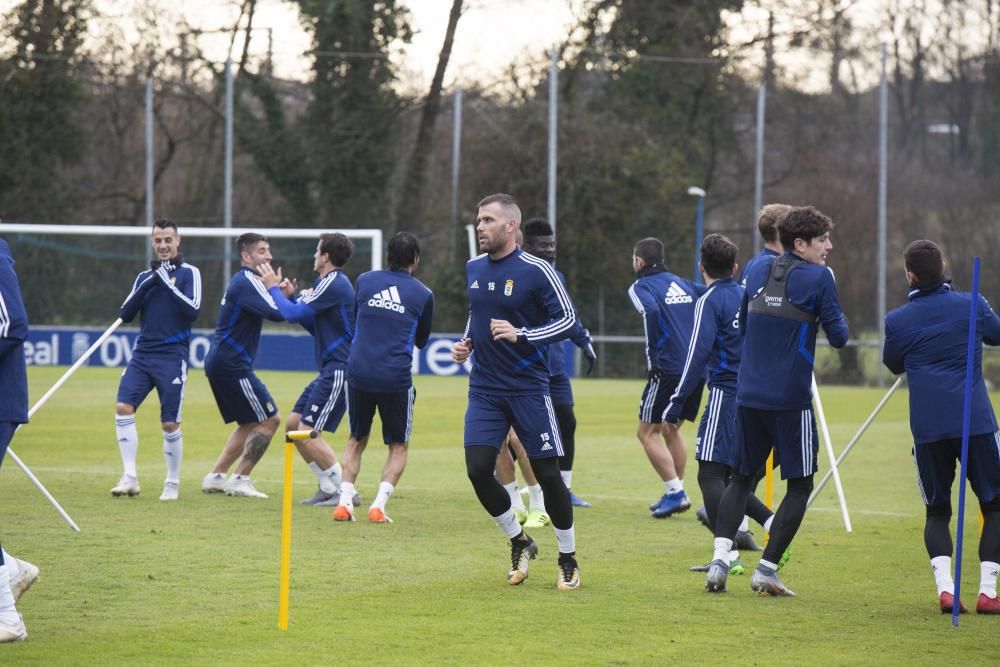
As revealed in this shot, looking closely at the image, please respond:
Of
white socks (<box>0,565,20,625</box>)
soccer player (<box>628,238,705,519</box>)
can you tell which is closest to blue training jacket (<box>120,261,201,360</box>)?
soccer player (<box>628,238,705,519</box>)

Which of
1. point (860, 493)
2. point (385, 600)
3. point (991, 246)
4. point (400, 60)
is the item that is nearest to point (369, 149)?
point (400, 60)

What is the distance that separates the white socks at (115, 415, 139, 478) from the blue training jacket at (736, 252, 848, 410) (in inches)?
228

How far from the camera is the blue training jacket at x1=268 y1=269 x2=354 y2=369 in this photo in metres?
11.4

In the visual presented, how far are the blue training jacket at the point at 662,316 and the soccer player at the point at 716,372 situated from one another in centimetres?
149

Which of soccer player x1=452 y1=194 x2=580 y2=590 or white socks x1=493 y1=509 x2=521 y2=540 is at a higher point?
soccer player x1=452 y1=194 x2=580 y2=590

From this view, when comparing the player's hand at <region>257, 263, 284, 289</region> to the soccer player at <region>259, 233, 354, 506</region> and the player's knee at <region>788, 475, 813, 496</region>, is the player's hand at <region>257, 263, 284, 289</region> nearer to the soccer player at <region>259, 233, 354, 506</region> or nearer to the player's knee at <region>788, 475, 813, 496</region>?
the soccer player at <region>259, 233, 354, 506</region>

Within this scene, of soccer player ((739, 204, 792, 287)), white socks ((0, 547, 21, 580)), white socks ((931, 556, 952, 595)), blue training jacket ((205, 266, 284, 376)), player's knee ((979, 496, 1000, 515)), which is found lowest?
white socks ((931, 556, 952, 595))

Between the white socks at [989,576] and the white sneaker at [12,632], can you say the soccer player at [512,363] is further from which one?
the white sneaker at [12,632]

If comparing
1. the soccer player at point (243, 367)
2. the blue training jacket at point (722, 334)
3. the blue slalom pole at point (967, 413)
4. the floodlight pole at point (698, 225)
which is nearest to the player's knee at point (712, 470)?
the blue training jacket at point (722, 334)

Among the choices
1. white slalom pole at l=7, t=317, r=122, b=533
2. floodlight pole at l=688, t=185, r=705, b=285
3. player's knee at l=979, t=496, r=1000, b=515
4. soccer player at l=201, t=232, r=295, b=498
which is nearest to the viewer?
player's knee at l=979, t=496, r=1000, b=515

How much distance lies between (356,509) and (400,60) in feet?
105

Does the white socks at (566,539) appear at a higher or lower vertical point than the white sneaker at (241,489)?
higher

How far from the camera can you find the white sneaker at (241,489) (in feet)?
39.9

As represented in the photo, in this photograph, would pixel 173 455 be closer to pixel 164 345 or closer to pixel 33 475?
pixel 164 345
